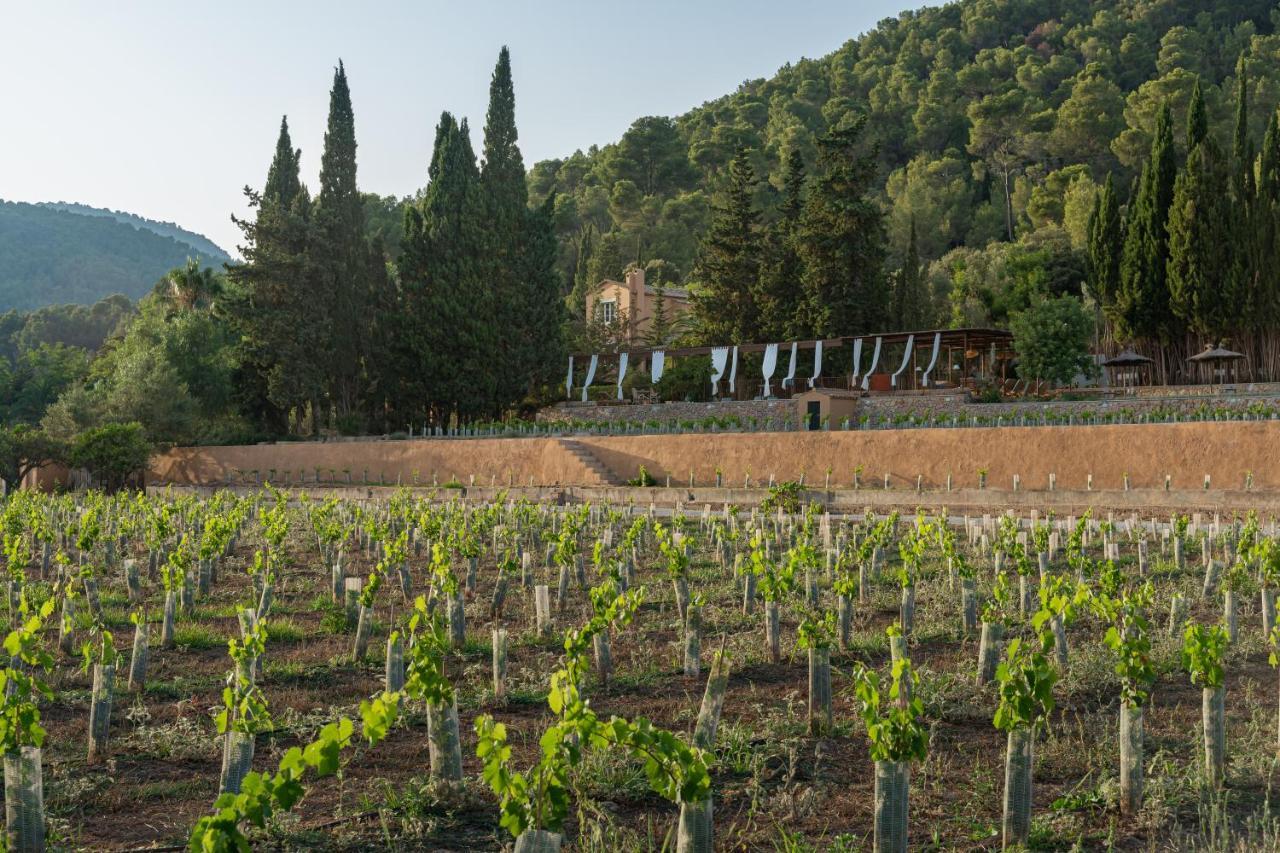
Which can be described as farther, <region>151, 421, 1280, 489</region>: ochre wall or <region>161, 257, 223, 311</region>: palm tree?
<region>161, 257, 223, 311</region>: palm tree

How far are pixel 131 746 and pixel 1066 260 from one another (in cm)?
4865

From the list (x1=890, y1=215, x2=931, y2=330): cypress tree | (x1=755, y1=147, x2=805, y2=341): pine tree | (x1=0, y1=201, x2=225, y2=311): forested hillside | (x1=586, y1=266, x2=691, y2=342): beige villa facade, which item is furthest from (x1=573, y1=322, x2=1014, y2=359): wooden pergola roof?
(x1=0, y1=201, x2=225, y2=311): forested hillside

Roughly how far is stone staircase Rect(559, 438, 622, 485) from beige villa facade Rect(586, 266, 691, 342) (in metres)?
24.4

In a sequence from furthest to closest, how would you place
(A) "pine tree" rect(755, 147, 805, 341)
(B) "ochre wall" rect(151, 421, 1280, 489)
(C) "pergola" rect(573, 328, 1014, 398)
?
1. (A) "pine tree" rect(755, 147, 805, 341)
2. (C) "pergola" rect(573, 328, 1014, 398)
3. (B) "ochre wall" rect(151, 421, 1280, 489)

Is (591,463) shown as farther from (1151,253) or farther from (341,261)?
(1151,253)

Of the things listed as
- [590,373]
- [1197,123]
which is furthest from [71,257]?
[1197,123]

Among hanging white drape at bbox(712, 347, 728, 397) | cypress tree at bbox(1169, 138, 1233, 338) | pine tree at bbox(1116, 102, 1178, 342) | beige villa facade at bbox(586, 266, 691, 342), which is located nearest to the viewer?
cypress tree at bbox(1169, 138, 1233, 338)

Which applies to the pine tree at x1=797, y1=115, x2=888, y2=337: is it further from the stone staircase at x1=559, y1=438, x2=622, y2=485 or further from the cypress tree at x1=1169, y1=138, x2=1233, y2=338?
the stone staircase at x1=559, y1=438, x2=622, y2=485

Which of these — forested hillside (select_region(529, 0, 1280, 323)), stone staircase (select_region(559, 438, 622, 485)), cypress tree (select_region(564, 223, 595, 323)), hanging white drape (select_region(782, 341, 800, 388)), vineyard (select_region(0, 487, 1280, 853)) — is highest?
forested hillside (select_region(529, 0, 1280, 323))

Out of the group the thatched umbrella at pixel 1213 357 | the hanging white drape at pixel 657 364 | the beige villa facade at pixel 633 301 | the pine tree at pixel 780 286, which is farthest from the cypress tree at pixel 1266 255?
the beige villa facade at pixel 633 301

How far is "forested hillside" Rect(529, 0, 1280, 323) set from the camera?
58438 mm

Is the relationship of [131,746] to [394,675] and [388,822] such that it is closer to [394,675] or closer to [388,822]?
[394,675]

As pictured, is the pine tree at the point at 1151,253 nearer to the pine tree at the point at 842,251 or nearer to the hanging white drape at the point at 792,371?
the pine tree at the point at 842,251

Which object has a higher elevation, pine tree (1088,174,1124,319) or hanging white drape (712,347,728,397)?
pine tree (1088,174,1124,319)
